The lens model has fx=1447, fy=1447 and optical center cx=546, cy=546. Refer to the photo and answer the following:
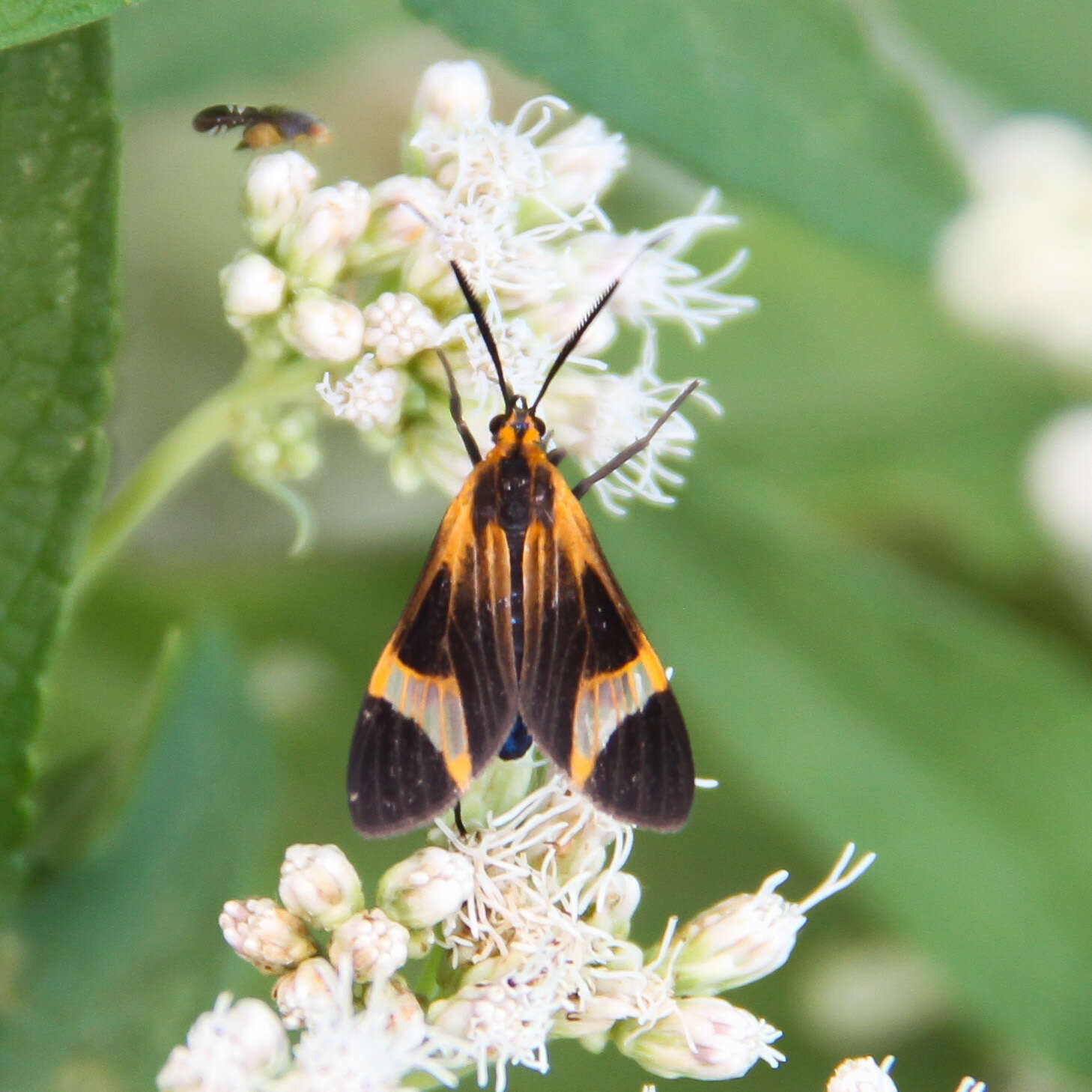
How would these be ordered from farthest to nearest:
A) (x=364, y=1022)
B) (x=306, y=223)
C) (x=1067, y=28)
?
(x=1067, y=28)
(x=306, y=223)
(x=364, y=1022)

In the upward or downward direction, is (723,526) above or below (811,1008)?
above

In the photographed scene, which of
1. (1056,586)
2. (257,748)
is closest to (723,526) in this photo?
(1056,586)

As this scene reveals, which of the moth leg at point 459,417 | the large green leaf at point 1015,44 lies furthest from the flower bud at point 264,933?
the large green leaf at point 1015,44

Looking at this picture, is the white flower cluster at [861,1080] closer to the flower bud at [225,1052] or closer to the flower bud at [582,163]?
the flower bud at [225,1052]

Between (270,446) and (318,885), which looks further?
(270,446)

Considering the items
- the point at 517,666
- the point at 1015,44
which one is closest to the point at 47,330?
the point at 517,666

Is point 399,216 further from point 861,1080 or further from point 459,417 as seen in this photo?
point 861,1080

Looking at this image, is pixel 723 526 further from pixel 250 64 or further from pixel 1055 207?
pixel 250 64
